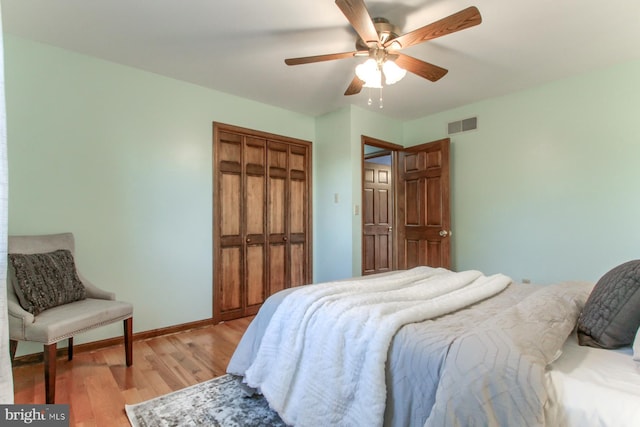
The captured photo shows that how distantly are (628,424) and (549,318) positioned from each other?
51cm

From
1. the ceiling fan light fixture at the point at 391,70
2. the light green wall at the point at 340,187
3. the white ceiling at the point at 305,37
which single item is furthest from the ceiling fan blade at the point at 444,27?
the light green wall at the point at 340,187

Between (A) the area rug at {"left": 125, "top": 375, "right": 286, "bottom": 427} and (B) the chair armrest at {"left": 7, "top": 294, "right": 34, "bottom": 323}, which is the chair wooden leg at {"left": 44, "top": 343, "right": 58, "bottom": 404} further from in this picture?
(A) the area rug at {"left": 125, "top": 375, "right": 286, "bottom": 427}

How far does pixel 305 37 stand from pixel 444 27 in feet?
3.42

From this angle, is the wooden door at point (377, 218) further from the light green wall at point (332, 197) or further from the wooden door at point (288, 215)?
the wooden door at point (288, 215)

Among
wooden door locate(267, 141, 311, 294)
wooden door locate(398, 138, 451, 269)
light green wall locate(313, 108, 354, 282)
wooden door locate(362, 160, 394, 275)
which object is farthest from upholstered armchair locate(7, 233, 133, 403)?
wooden door locate(362, 160, 394, 275)

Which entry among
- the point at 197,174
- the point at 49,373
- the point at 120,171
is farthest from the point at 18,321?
the point at 197,174

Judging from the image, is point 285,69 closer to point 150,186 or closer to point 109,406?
point 150,186

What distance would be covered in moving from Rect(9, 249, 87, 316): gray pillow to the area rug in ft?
3.04

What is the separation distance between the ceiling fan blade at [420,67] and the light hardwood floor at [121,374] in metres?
2.57

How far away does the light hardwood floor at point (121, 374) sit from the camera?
1867 mm

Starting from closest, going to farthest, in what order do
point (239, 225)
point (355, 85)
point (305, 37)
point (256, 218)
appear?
point (305, 37)
point (355, 85)
point (239, 225)
point (256, 218)

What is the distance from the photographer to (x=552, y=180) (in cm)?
323

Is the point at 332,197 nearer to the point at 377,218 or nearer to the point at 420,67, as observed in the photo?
the point at 377,218

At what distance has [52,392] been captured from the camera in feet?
6.01
